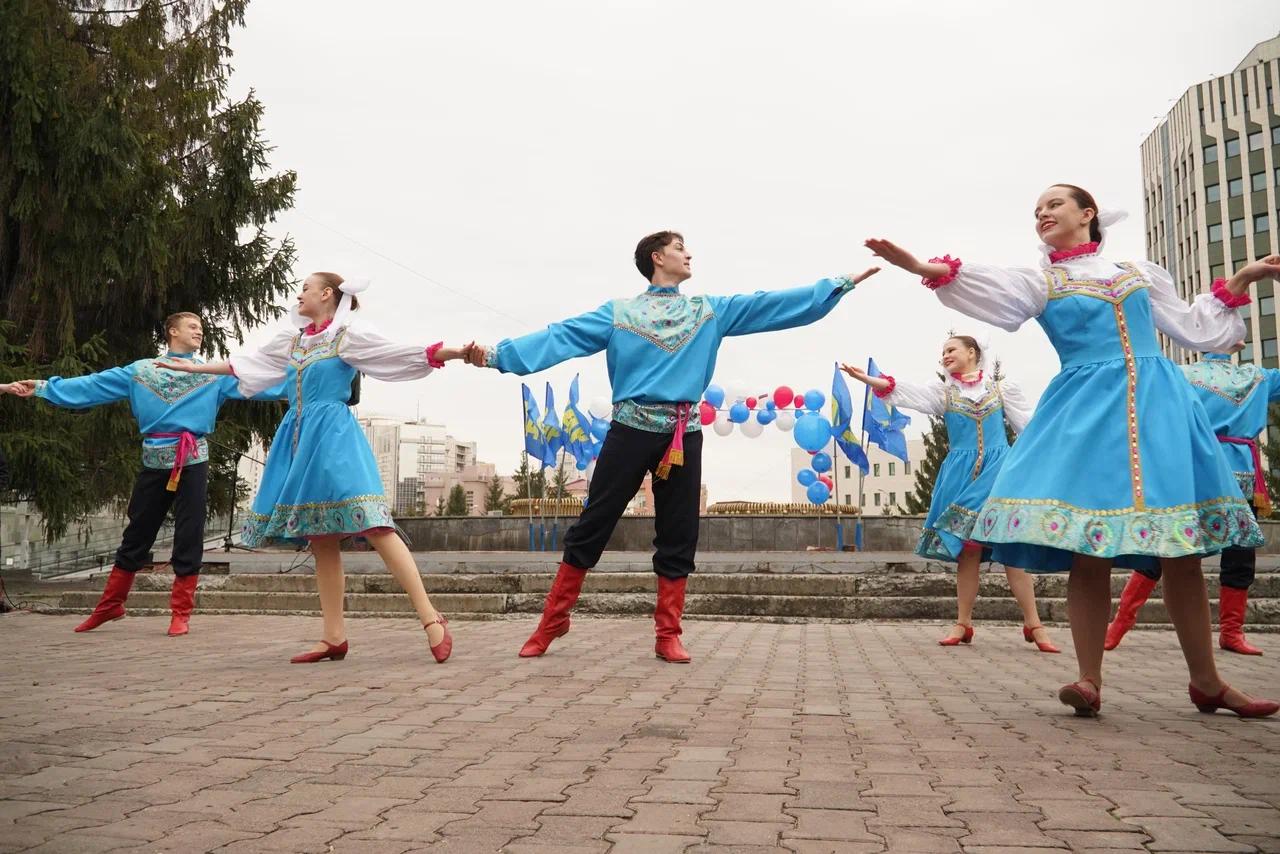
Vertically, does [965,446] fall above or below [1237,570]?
above

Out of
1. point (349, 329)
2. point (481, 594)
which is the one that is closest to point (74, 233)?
point (481, 594)

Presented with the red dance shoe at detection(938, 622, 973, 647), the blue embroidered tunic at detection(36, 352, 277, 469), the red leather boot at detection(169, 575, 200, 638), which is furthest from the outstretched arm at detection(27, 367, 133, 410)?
the red dance shoe at detection(938, 622, 973, 647)

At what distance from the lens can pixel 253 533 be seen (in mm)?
5812

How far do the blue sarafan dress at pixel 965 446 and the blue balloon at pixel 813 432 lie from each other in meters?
16.7

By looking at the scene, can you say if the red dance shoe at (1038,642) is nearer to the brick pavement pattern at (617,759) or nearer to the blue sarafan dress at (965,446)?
the blue sarafan dress at (965,446)

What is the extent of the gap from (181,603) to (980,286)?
591cm

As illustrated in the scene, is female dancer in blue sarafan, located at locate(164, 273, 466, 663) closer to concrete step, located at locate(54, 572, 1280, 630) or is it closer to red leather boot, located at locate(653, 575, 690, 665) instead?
red leather boot, located at locate(653, 575, 690, 665)

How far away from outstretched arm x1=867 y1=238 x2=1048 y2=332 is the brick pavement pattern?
153 cm

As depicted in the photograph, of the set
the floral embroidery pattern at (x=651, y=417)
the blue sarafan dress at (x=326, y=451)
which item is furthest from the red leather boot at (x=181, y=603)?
the floral embroidery pattern at (x=651, y=417)

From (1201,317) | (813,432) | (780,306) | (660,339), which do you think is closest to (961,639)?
(780,306)

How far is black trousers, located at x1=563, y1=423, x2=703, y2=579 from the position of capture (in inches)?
219

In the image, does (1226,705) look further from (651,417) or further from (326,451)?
(326,451)

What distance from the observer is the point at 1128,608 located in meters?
6.81

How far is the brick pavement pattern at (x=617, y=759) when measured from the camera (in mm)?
2285
